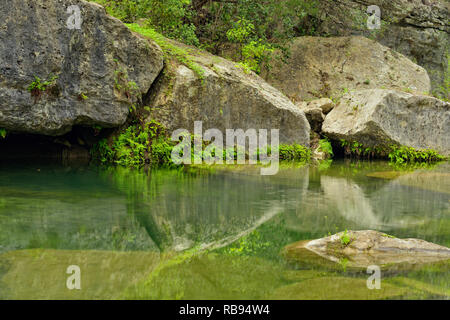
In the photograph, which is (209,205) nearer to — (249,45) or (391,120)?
(391,120)

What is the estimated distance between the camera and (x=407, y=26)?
71.6 feet

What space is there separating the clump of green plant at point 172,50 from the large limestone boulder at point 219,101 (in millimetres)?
43

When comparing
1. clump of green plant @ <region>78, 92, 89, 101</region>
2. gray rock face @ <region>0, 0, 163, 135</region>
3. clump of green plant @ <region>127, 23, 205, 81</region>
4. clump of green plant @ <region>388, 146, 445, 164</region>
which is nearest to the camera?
gray rock face @ <region>0, 0, 163, 135</region>

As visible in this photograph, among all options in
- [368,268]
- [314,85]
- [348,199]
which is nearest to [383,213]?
[348,199]

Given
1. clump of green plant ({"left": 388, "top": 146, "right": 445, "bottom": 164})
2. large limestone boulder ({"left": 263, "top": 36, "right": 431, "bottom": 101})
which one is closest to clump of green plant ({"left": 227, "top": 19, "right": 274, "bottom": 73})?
large limestone boulder ({"left": 263, "top": 36, "right": 431, "bottom": 101})

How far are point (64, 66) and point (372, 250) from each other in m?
8.01

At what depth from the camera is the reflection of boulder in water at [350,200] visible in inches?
244

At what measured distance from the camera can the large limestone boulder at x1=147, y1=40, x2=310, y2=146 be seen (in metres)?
12.3

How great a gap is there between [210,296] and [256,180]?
604 centimetres

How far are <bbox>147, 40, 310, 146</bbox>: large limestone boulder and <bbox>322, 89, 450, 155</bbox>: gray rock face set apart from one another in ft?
4.35

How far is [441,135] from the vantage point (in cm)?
1505

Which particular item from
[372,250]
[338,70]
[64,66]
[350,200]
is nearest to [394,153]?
[338,70]

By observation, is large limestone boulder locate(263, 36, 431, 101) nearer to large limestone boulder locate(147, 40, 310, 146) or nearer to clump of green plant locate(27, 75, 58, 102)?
large limestone boulder locate(147, 40, 310, 146)
